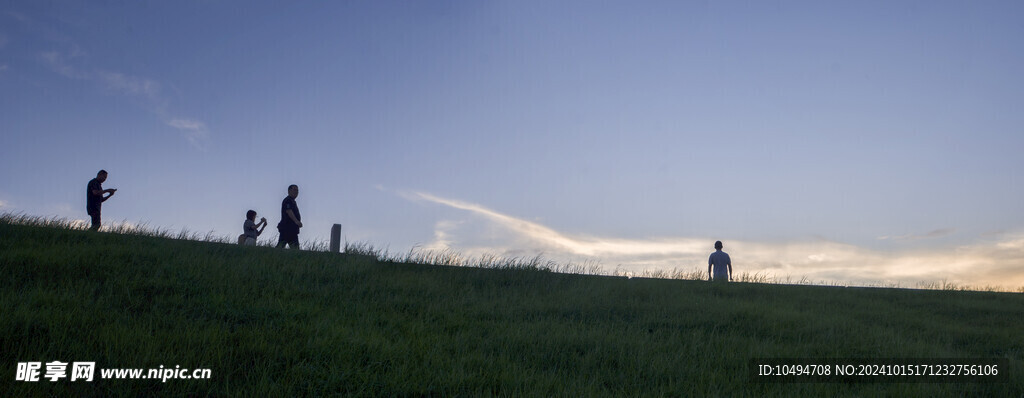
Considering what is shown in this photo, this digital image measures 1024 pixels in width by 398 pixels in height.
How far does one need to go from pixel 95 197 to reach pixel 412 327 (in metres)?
10.4

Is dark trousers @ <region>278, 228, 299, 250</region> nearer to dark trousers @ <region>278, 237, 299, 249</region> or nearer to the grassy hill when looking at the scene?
dark trousers @ <region>278, 237, 299, 249</region>

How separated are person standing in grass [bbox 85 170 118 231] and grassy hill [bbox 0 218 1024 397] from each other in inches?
76.1

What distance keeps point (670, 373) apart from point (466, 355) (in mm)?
2396

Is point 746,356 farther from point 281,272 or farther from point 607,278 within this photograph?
point 281,272

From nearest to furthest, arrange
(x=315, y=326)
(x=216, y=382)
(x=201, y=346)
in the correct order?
1. (x=216, y=382)
2. (x=201, y=346)
3. (x=315, y=326)

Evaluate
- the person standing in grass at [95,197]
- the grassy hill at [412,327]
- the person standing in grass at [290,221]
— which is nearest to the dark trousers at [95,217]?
the person standing in grass at [95,197]

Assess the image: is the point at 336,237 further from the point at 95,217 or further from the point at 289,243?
the point at 95,217

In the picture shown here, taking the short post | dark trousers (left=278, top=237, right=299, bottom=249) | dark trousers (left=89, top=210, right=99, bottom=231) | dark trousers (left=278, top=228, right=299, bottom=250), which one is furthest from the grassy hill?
the short post

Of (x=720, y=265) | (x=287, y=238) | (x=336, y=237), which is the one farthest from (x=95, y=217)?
(x=720, y=265)

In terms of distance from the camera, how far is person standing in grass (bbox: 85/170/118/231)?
13.6 meters

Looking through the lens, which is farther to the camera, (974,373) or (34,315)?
(974,373)

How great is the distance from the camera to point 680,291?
39.4ft

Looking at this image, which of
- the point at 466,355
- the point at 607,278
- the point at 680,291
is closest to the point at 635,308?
the point at 680,291

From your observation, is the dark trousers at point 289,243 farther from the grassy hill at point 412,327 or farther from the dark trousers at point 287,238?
the grassy hill at point 412,327
